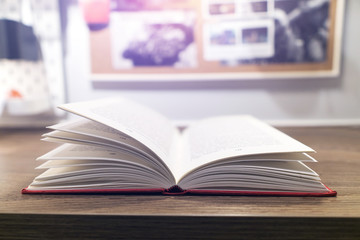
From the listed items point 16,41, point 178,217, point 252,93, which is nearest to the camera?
point 178,217

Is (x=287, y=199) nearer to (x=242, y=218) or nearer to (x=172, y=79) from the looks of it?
(x=242, y=218)

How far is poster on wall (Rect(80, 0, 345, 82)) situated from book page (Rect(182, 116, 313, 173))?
0.35 metres

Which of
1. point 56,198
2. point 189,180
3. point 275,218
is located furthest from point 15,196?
point 275,218

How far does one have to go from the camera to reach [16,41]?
854mm

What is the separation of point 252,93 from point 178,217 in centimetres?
67

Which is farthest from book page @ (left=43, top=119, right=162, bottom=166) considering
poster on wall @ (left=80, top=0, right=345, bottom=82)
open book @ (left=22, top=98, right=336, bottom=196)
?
poster on wall @ (left=80, top=0, right=345, bottom=82)

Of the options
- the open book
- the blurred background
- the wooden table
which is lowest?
the wooden table

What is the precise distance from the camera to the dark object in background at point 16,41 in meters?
0.83

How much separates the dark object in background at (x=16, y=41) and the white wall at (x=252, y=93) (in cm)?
12

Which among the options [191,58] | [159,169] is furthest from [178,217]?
[191,58]

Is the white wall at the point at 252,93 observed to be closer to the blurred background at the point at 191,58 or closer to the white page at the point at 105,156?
the blurred background at the point at 191,58

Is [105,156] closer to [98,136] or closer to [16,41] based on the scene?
[98,136]

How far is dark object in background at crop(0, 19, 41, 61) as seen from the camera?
0.83 metres

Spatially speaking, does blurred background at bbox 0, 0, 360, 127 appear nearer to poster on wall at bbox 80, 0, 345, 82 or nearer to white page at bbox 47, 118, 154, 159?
poster on wall at bbox 80, 0, 345, 82
